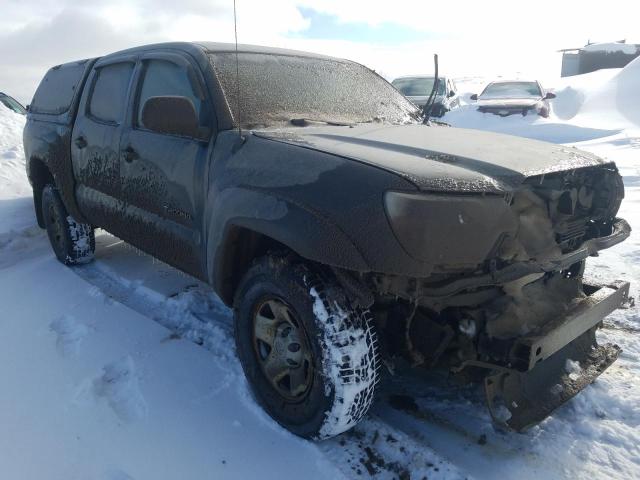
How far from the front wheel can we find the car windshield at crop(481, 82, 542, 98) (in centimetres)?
1264

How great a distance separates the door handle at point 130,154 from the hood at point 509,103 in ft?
35.8

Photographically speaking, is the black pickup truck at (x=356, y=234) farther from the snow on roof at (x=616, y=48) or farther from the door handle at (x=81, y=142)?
the snow on roof at (x=616, y=48)

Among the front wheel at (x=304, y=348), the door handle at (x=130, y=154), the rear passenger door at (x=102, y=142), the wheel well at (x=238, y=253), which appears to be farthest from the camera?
the rear passenger door at (x=102, y=142)

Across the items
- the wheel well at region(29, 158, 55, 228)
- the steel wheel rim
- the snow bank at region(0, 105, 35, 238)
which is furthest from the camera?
the snow bank at region(0, 105, 35, 238)

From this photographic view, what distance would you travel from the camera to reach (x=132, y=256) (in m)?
5.01

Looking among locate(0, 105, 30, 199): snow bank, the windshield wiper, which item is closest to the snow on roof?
locate(0, 105, 30, 199): snow bank

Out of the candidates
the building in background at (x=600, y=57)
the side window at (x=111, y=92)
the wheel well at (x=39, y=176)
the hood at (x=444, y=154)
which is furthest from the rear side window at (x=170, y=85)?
the building in background at (x=600, y=57)

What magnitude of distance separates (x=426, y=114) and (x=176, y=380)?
2604mm

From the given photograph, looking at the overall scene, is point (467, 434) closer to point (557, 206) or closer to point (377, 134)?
point (557, 206)

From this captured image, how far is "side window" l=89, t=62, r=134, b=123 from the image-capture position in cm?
367

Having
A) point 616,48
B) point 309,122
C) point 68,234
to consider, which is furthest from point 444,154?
point 616,48

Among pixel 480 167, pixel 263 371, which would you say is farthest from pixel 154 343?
pixel 480 167

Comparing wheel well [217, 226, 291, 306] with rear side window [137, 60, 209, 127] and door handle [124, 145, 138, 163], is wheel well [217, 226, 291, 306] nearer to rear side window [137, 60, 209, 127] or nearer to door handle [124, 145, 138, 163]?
rear side window [137, 60, 209, 127]

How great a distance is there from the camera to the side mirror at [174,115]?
9.09 ft
